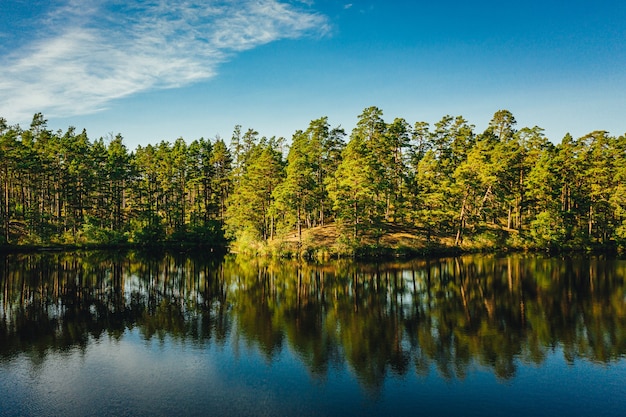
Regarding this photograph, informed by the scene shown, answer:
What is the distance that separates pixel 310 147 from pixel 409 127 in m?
20.1

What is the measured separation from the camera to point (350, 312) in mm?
28484

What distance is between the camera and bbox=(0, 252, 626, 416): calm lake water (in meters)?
15.6

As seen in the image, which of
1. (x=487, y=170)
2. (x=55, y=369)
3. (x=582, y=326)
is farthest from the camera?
(x=487, y=170)

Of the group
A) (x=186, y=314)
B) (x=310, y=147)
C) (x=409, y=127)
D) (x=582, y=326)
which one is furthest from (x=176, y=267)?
(x=409, y=127)

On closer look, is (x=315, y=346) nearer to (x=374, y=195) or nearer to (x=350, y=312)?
(x=350, y=312)

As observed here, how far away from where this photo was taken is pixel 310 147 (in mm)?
69250

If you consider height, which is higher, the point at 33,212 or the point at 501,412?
the point at 33,212

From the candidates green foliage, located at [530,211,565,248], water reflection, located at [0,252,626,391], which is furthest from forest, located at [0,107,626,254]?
water reflection, located at [0,252,626,391]

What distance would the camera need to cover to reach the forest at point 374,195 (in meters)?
59.6

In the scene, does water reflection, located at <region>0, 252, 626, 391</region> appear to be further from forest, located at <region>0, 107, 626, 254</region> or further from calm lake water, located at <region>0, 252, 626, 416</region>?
forest, located at <region>0, 107, 626, 254</region>

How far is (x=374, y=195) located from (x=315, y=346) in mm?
44612

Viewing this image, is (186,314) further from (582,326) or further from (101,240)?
(101,240)

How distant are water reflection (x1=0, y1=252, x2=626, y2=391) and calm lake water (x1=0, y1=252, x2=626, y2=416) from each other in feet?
0.48

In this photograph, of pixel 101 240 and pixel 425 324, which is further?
pixel 101 240
